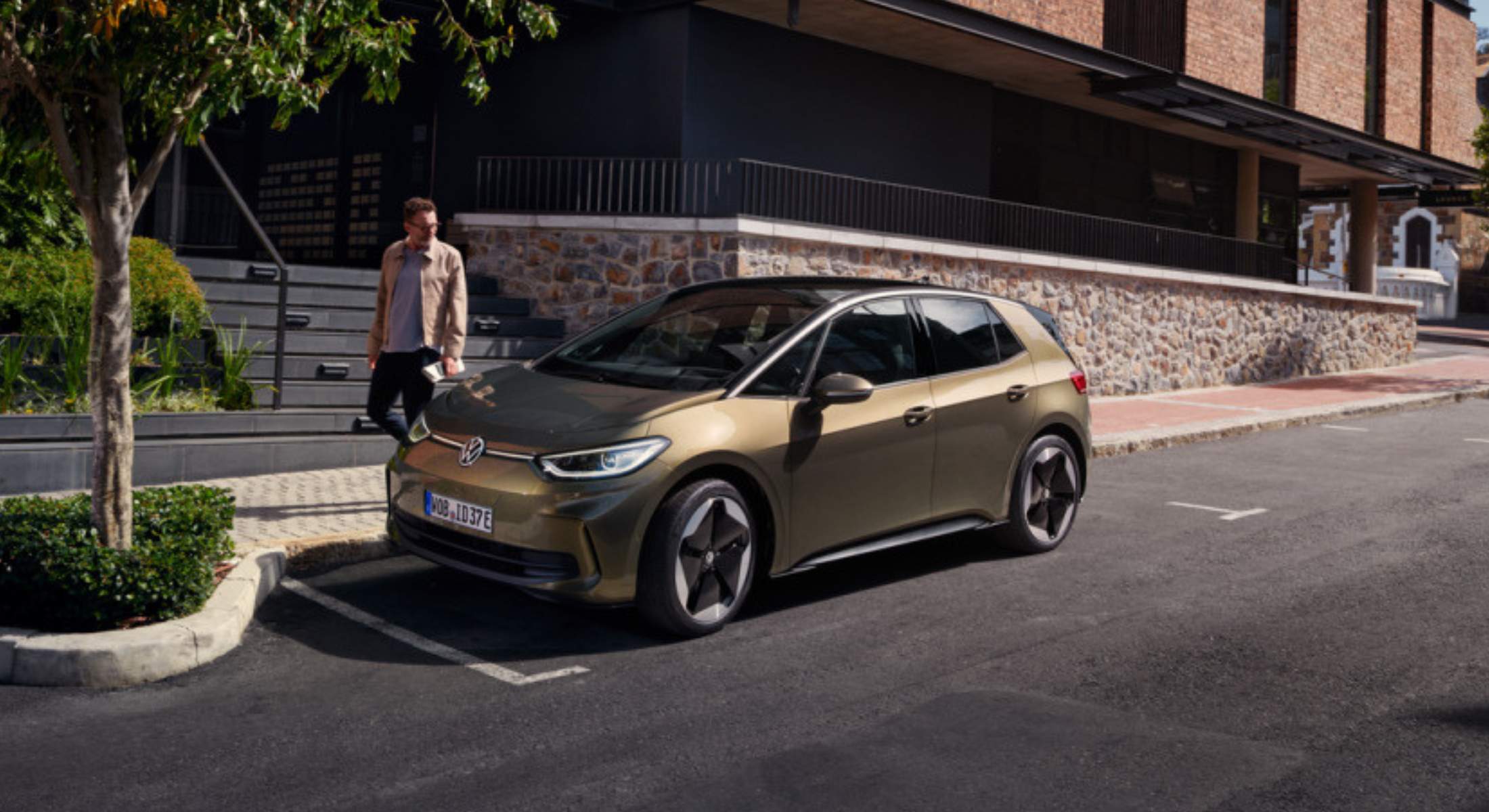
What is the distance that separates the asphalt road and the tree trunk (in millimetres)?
846

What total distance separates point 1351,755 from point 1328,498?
629cm

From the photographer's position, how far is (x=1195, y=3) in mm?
20484

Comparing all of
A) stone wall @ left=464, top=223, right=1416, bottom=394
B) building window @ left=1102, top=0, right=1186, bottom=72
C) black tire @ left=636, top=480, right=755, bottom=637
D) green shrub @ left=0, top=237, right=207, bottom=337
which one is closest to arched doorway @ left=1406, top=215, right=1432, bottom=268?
stone wall @ left=464, top=223, right=1416, bottom=394

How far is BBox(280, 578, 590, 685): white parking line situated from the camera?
215 inches

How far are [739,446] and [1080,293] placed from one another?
13076 mm

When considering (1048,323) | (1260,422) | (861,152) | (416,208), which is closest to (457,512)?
(416,208)

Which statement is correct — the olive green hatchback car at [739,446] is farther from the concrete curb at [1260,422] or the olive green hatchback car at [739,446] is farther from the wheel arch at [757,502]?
the concrete curb at [1260,422]

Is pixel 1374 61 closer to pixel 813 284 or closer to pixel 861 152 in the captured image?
pixel 861 152

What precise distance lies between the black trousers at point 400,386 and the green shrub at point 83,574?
248cm

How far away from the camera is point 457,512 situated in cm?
604

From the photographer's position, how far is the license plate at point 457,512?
19.4 feet

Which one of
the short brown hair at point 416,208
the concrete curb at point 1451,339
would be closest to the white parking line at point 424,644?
the short brown hair at point 416,208

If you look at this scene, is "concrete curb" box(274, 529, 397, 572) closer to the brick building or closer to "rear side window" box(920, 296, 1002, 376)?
"rear side window" box(920, 296, 1002, 376)

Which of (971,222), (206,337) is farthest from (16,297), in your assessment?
(971,222)
